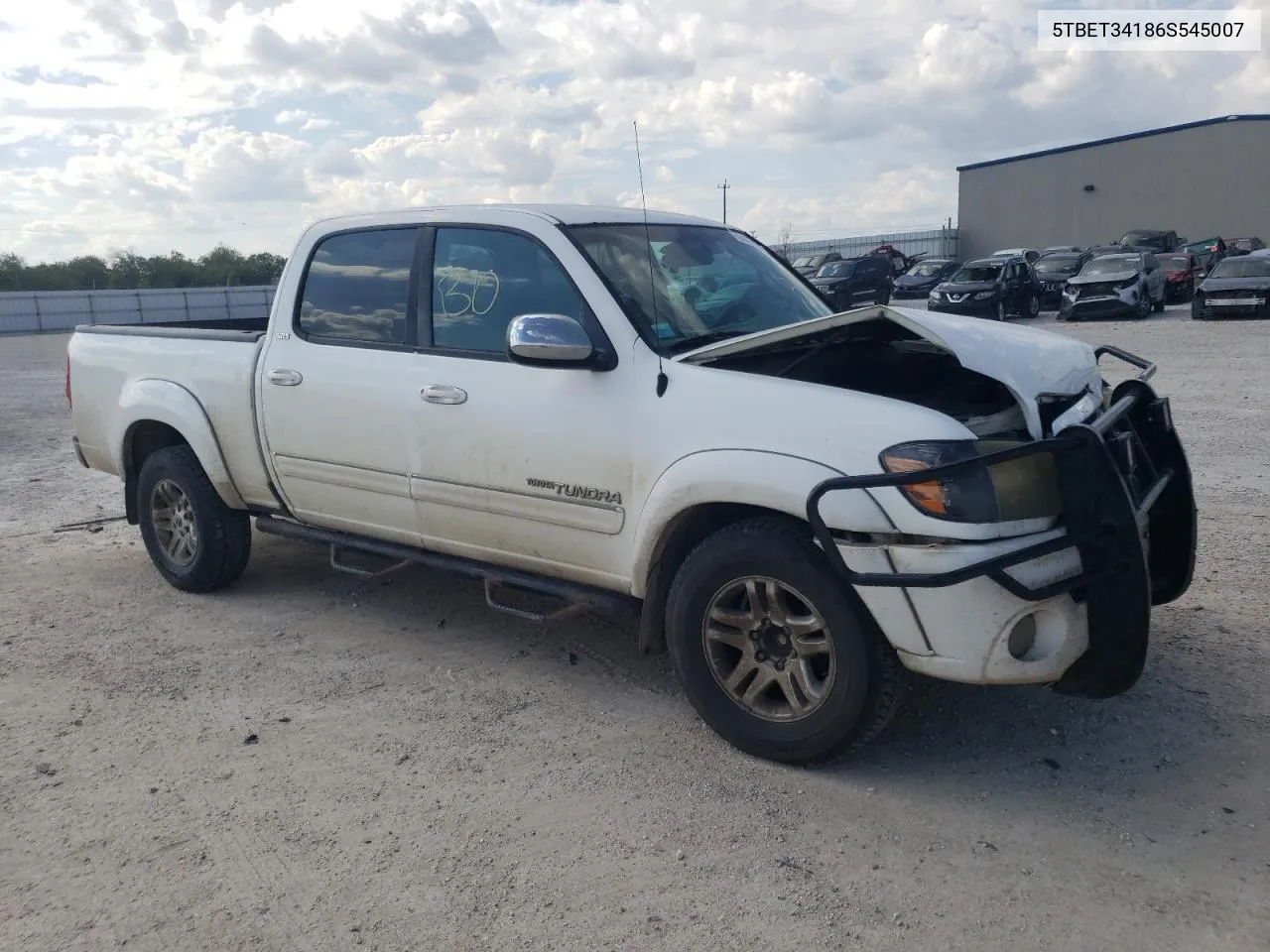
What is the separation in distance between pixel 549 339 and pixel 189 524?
9.84ft

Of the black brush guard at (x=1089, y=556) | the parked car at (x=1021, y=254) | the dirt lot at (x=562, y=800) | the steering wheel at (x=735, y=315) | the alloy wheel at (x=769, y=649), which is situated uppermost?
the parked car at (x=1021, y=254)

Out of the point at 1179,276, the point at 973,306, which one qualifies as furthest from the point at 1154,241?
the point at 973,306

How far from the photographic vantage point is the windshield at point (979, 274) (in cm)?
2586

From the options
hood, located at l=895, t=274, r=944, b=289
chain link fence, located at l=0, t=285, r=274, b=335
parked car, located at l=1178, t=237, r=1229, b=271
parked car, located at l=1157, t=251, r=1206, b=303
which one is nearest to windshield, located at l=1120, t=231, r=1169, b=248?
parked car, located at l=1178, t=237, r=1229, b=271

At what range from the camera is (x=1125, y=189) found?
51.6 meters

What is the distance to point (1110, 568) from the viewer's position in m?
3.33

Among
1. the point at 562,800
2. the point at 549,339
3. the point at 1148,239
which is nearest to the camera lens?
the point at 562,800

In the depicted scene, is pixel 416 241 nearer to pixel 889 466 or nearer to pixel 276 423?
pixel 276 423

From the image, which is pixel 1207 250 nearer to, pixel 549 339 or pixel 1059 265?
pixel 1059 265

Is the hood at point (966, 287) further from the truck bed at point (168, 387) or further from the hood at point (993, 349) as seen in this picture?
the hood at point (993, 349)

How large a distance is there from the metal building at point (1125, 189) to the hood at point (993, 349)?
50584 millimetres

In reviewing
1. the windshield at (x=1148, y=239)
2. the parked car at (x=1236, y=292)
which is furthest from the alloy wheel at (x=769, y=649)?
the windshield at (x=1148, y=239)

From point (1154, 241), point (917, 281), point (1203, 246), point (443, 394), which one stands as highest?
point (1154, 241)

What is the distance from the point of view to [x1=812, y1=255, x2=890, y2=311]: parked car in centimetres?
2984
